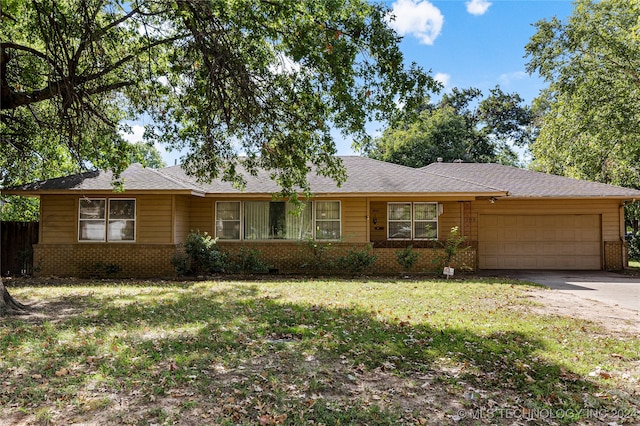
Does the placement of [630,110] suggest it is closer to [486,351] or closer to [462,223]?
[462,223]

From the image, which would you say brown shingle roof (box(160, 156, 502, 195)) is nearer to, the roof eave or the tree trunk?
the roof eave

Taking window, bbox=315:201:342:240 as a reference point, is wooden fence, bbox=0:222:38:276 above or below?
below

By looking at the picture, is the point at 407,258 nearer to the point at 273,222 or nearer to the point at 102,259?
the point at 273,222

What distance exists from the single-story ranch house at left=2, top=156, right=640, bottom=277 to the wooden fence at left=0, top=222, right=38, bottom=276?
0.82 m

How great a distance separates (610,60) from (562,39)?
Answer: 178 cm

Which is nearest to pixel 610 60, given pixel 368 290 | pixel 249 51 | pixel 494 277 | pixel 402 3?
pixel 494 277

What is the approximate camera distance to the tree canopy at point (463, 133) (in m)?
29.4

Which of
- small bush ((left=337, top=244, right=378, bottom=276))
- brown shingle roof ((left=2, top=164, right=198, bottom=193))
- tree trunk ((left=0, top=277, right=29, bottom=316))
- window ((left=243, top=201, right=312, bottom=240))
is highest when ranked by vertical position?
brown shingle roof ((left=2, top=164, right=198, bottom=193))

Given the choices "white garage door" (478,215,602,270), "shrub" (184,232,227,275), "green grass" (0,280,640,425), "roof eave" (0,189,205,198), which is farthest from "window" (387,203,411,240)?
"roof eave" (0,189,205,198)

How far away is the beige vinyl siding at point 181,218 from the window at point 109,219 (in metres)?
1.37

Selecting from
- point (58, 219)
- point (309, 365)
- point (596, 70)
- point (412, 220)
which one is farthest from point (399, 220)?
point (58, 219)

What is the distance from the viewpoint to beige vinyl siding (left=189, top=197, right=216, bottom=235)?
Result: 47.7 feet

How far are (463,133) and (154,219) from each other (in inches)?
942

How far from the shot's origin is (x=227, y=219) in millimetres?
14594
